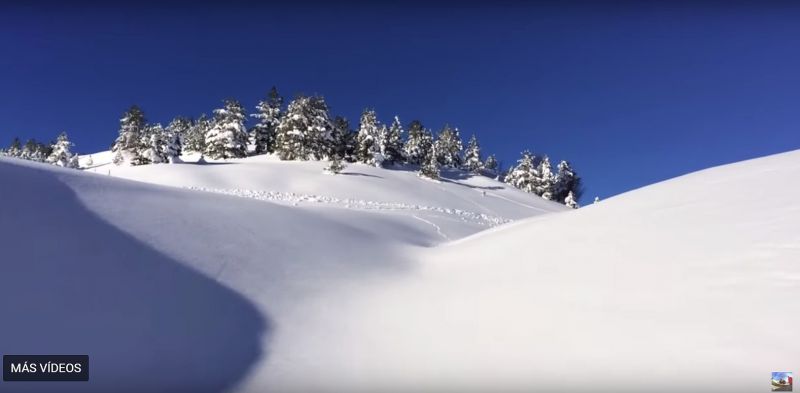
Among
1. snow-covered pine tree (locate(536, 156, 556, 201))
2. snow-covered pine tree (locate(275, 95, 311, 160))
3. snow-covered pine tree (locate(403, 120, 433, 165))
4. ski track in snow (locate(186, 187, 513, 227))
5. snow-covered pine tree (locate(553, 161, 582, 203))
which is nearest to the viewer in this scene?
ski track in snow (locate(186, 187, 513, 227))

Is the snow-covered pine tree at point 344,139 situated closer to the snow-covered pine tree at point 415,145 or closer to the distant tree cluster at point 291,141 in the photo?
the distant tree cluster at point 291,141

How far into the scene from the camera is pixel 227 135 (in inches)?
2030

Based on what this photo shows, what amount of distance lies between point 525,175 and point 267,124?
44830 millimetres

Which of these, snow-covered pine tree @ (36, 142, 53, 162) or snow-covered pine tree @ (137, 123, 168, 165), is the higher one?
snow-covered pine tree @ (36, 142, 53, 162)

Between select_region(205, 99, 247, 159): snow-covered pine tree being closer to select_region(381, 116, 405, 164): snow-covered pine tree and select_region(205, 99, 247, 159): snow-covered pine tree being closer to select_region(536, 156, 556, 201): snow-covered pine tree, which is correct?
select_region(381, 116, 405, 164): snow-covered pine tree

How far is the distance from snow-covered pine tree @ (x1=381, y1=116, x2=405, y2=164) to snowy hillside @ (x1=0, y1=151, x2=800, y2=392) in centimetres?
4485

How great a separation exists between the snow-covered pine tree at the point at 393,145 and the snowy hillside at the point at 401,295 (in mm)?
44847

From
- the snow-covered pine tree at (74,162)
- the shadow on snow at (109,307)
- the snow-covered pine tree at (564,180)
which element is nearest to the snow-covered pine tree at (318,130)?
the snow-covered pine tree at (74,162)

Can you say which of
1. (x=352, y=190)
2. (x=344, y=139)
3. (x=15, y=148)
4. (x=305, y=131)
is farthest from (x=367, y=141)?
(x=15, y=148)

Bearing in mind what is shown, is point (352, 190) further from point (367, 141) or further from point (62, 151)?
point (62, 151)

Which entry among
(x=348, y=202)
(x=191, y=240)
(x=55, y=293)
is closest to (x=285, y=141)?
(x=348, y=202)
